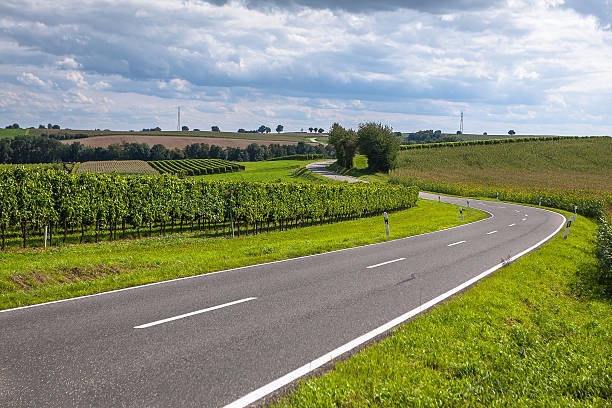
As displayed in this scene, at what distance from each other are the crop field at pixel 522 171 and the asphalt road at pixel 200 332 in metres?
41.4

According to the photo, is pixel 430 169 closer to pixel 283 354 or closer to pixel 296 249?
pixel 296 249

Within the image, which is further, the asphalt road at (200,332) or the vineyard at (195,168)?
the vineyard at (195,168)

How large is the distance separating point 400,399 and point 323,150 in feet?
499

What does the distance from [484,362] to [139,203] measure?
789 inches

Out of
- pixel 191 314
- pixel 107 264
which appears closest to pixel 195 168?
pixel 107 264

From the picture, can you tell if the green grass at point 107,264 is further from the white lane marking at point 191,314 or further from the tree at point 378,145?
the tree at point 378,145

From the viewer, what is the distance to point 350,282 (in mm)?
9961

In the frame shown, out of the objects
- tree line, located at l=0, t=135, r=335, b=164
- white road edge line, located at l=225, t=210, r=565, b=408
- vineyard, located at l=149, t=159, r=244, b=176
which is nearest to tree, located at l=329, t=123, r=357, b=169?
vineyard, located at l=149, t=159, r=244, b=176

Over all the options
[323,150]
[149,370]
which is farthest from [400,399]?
[323,150]

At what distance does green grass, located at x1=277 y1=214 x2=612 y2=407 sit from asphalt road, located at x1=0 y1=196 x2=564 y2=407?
0.63 metres

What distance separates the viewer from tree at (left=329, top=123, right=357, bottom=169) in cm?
8662

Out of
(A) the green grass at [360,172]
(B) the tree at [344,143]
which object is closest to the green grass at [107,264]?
(A) the green grass at [360,172]

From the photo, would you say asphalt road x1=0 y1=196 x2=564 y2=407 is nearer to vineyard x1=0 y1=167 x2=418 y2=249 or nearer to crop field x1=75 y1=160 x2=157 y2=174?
vineyard x1=0 y1=167 x2=418 y2=249

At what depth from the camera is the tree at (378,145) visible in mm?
80938
